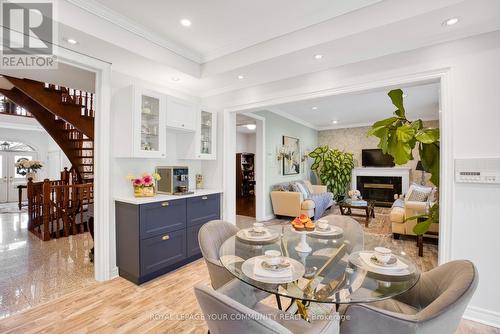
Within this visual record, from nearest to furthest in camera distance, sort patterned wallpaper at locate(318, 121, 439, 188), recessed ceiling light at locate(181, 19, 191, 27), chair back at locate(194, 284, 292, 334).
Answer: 1. chair back at locate(194, 284, 292, 334)
2. recessed ceiling light at locate(181, 19, 191, 27)
3. patterned wallpaper at locate(318, 121, 439, 188)

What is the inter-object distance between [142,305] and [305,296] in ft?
5.89

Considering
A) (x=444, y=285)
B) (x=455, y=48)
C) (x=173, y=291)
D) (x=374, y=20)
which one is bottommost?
(x=173, y=291)

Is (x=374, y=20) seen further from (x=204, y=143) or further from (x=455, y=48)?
(x=204, y=143)

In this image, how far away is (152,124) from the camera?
117 inches

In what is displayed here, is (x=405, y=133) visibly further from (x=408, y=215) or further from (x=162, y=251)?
(x=162, y=251)

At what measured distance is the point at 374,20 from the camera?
6.72 ft

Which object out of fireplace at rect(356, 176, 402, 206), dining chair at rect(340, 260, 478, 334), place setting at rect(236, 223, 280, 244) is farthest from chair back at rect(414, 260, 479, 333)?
fireplace at rect(356, 176, 402, 206)

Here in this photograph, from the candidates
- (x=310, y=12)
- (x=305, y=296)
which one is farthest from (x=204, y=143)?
(x=305, y=296)

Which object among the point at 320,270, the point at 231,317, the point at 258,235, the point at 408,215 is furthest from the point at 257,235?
the point at 408,215

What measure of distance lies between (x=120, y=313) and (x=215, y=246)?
109 cm

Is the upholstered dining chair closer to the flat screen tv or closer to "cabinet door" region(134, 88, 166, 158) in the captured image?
"cabinet door" region(134, 88, 166, 158)

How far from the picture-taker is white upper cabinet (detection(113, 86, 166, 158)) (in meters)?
2.71

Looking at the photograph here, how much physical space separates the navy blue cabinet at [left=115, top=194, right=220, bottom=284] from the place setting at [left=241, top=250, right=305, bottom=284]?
5.24ft

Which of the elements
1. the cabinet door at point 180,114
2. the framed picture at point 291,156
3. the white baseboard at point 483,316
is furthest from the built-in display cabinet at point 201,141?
the white baseboard at point 483,316
